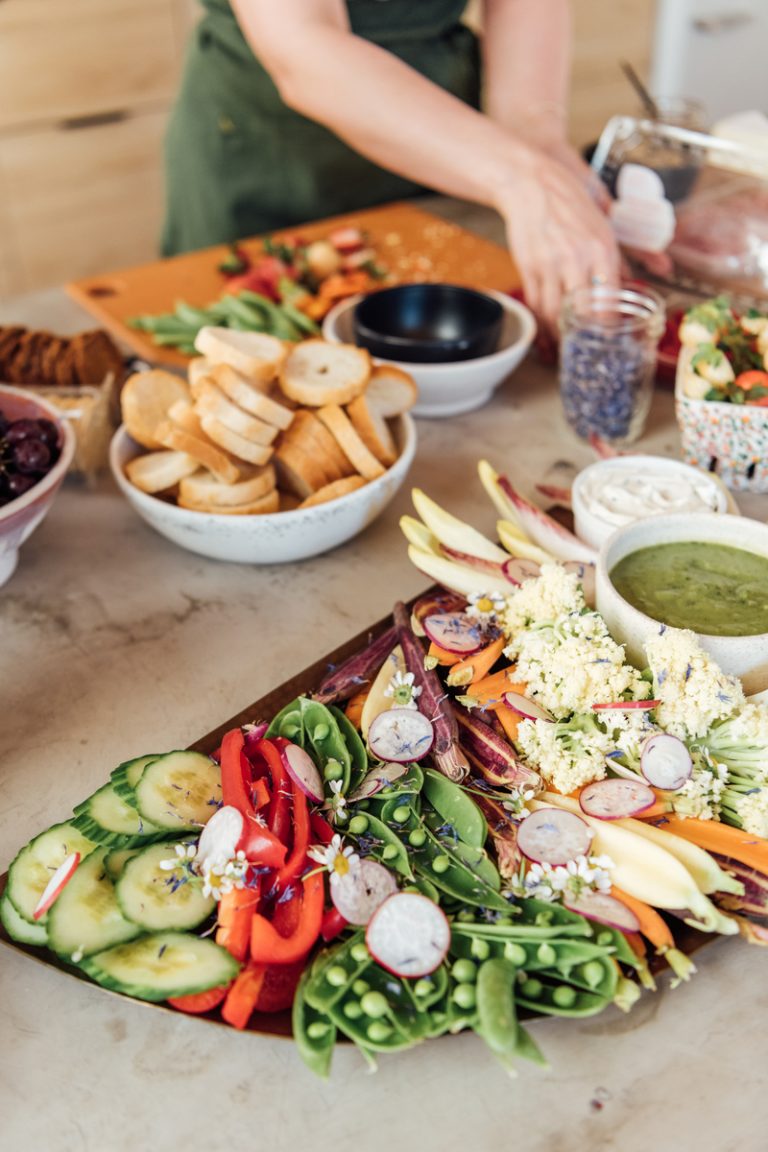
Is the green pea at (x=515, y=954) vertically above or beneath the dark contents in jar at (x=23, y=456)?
beneath

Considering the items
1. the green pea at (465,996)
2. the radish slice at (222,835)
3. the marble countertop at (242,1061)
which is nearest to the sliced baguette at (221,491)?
the marble countertop at (242,1061)

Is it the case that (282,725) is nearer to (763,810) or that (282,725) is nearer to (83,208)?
(763,810)

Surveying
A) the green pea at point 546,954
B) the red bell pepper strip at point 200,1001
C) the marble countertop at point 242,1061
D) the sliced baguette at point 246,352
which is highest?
the sliced baguette at point 246,352

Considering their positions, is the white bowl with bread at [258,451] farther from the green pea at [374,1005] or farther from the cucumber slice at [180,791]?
the green pea at [374,1005]

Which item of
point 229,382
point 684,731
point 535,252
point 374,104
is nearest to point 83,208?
point 374,104

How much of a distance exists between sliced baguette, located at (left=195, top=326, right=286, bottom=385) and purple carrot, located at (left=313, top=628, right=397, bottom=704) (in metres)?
0.46

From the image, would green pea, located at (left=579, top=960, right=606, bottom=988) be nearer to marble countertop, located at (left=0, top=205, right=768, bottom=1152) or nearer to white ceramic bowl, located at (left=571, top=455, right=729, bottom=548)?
marble countertop, located at (left=0, top=205, right=768, bottom=1152)

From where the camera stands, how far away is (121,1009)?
909 millimetres

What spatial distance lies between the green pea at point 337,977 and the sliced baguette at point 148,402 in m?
0.82

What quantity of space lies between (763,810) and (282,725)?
0.48 metres

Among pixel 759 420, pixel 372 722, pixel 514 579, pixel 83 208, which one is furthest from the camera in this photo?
pixel 83 208

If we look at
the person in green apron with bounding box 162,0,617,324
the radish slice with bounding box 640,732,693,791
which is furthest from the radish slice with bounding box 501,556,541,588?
the person in green apron with bounding box 162,0,617,324

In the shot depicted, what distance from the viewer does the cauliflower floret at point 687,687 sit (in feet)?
3.29

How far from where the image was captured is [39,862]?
37.4 inches
